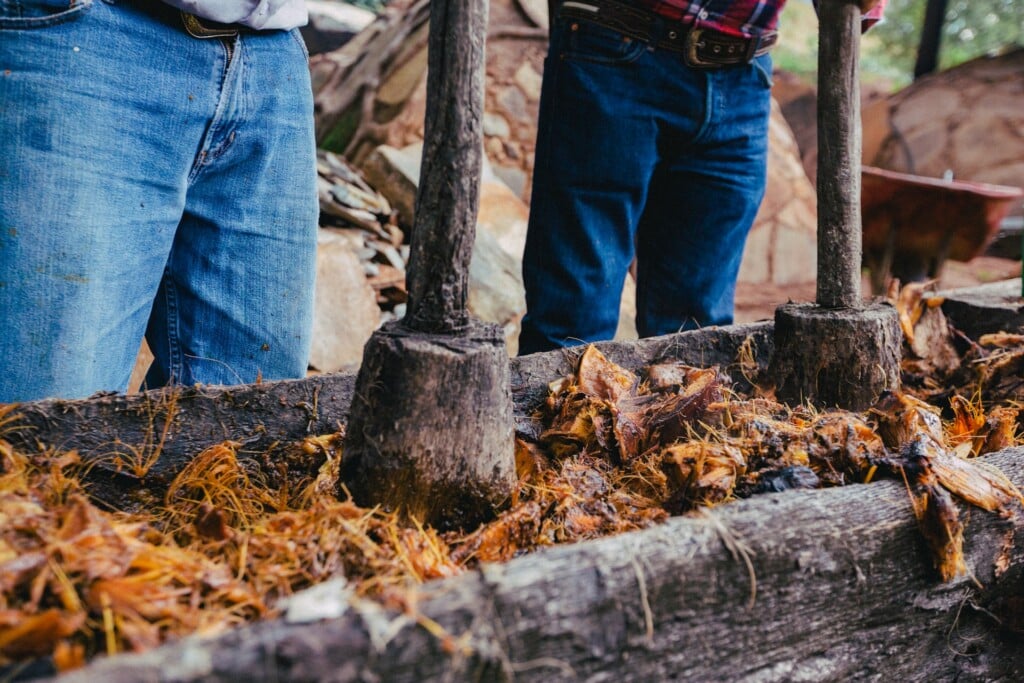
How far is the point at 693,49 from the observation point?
2.15 m

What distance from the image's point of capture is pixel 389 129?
17.0 feet

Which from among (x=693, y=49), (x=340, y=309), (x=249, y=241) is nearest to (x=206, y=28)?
(x=249, y=241)

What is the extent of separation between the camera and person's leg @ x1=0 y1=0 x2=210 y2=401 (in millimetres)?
1477

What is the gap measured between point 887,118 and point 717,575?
1047 centimetres

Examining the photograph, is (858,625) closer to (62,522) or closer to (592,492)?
(592,492)

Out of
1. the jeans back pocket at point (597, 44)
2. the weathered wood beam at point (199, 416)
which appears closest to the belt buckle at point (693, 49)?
the jeans back pocket at point (597, 44)

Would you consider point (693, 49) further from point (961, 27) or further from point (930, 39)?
point (961, 27)

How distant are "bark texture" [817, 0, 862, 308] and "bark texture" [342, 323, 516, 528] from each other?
91 centimetres

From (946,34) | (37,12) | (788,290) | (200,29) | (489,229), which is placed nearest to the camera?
(37,12)

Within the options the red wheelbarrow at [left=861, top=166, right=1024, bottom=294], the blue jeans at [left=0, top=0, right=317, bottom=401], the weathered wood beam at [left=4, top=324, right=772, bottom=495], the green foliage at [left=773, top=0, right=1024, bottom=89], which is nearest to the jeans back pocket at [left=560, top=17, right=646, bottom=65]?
the blue jeans at [left=0, top=0, right=317, bottom=401]

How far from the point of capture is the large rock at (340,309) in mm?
3916

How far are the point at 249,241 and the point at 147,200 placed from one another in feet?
0.81

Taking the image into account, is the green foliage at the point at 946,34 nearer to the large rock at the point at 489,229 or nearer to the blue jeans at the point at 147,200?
the large rock at the point at 489,229

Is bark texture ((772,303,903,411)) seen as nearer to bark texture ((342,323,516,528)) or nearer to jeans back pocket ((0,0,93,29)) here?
bark texture ((342,323,516,528))
